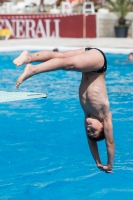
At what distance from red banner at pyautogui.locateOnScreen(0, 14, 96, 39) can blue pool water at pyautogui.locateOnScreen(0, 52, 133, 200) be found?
313 inches

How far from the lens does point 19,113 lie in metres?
11.9

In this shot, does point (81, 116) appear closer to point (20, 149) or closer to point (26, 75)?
point (20, 149)

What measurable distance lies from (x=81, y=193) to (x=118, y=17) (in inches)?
614

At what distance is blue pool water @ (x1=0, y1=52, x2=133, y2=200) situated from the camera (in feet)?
26.4

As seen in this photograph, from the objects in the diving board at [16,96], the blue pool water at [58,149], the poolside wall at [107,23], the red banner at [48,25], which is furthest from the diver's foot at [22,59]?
the poolside wall at [107,23]

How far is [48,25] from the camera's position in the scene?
73.2 ft

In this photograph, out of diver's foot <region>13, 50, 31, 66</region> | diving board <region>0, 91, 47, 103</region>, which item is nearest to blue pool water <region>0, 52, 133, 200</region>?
diving board <region>0, 91, 47, 103</region>

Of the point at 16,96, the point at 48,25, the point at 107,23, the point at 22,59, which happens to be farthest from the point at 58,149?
the point at 107,23

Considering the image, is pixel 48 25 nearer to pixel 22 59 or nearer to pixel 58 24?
pixel 58 24

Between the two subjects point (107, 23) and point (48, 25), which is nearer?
point (48, 25)

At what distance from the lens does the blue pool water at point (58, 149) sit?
8.05 metres

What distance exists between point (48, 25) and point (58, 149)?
1322 centimetres

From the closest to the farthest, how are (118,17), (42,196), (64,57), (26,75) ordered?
(26,75)
(64,57)
(42,196)
(118,17)

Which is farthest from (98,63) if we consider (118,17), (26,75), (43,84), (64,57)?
(118,17)
